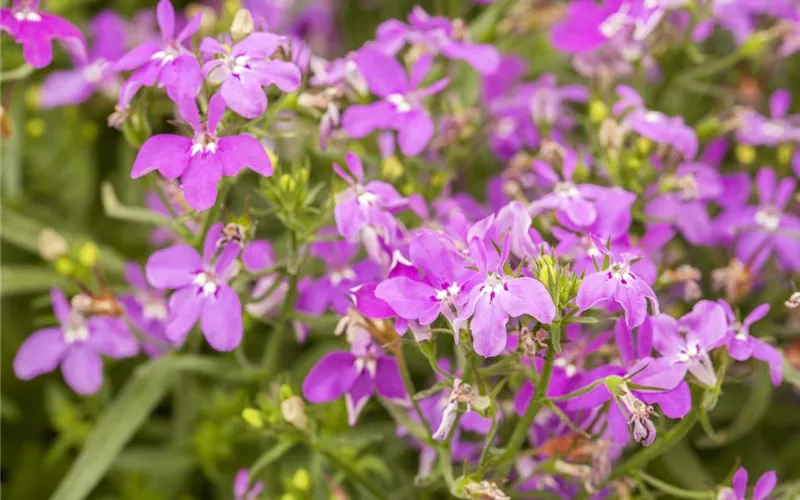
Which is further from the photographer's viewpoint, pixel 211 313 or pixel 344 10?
pixel 344 10

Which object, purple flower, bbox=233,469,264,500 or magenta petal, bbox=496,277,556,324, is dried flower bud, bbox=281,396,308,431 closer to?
purple flower, bbox=233,469,264,500

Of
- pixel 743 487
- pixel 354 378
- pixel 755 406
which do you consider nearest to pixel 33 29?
pixel 354 378

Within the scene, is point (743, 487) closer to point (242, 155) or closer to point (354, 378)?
point (354, 378)

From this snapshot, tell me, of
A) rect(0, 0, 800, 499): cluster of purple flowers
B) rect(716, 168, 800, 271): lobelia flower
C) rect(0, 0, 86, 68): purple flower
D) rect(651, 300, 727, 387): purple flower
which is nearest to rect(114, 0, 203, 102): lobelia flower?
rect(0, 0, 800, 499): cluster of purple flowers

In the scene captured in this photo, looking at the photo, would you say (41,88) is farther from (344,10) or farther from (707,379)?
A: (707,379)

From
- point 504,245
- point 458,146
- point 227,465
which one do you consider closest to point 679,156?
point 458,146

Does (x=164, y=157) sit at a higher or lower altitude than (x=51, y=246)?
higher

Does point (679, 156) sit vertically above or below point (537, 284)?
below
